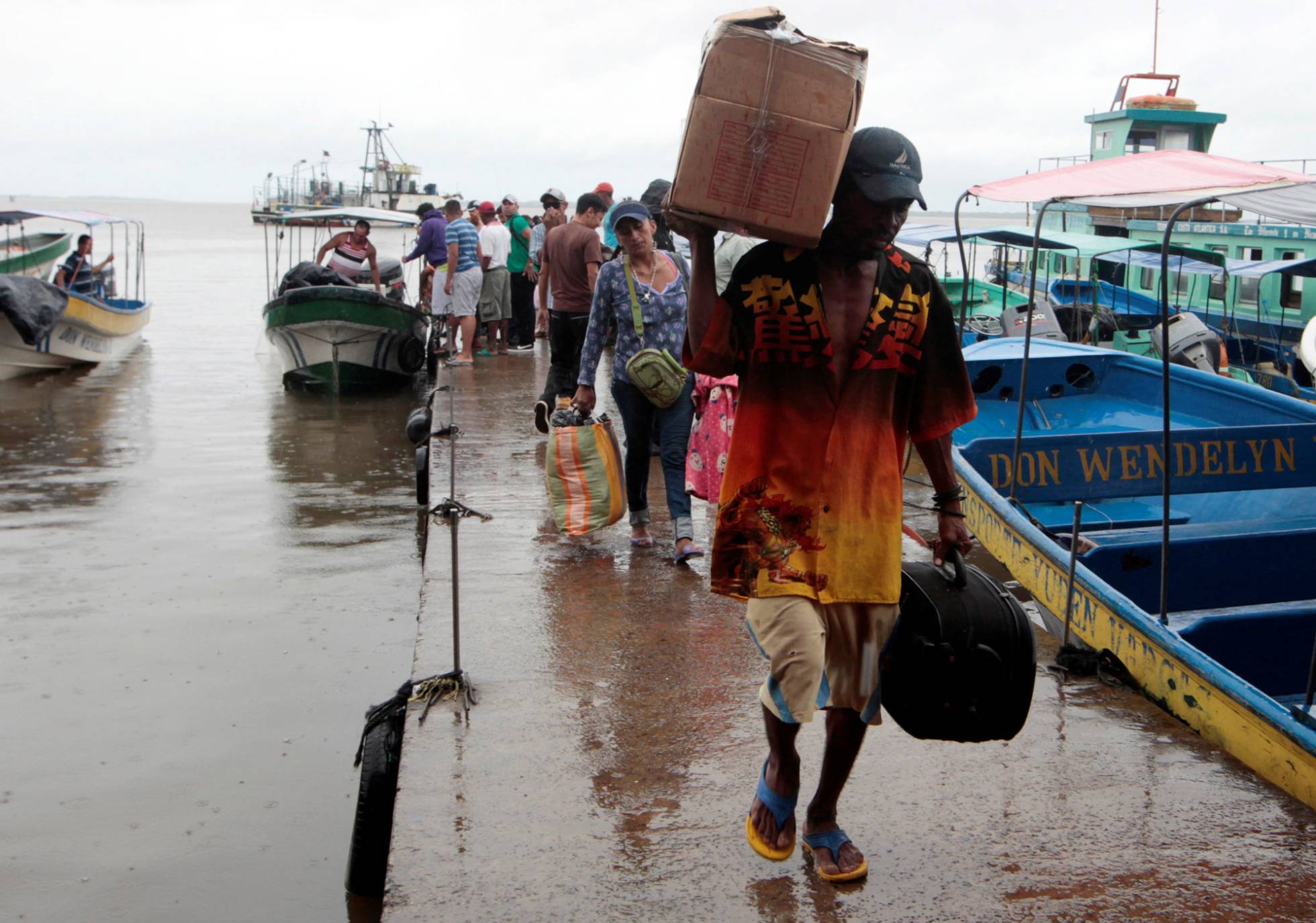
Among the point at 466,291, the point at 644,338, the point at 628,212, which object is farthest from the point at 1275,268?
the point at 628,212

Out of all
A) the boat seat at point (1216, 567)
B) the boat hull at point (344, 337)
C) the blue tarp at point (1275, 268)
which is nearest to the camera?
the boat seat at point (1216, 567)

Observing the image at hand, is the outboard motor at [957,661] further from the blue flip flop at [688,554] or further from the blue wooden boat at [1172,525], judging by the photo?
the blue flip flop at [688,554]

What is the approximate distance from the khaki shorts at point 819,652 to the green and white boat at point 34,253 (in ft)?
76.0

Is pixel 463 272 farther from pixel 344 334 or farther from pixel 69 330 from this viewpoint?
pixel 69 330

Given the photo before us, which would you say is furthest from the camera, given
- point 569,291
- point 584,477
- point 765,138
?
point 569,291

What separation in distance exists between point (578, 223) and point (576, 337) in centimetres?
85

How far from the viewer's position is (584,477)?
633 centimetres

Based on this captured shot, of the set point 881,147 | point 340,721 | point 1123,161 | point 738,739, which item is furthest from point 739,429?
point 1123,161

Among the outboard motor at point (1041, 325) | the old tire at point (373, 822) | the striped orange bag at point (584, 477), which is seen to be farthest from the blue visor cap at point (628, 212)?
the outboard motor at point (1041, 325)

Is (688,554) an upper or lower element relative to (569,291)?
lower

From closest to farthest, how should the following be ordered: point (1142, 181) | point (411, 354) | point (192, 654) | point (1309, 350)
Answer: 1. point (1309, 350)
2. point (192, 654)
3. point (1142, 181)
4. point (411, 354)

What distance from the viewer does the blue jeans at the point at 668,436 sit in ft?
20.1

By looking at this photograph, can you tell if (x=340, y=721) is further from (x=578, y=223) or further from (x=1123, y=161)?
(x=1123, y=161)

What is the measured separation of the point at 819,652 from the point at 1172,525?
5.40 meters
